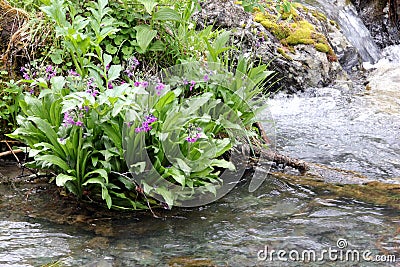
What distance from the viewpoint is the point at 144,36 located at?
15.3 feet

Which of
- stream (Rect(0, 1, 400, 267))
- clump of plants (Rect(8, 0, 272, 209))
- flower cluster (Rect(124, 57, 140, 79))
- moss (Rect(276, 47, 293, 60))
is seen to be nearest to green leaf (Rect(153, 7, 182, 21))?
flower cluster (Rect(124, 57, 140, 79))

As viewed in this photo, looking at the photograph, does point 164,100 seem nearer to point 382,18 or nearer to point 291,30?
point 291,30

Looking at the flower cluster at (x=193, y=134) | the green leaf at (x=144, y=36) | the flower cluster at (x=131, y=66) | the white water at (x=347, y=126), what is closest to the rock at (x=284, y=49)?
the white water at (x=347, y=126)

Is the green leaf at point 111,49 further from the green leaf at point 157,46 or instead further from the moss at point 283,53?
the moss at point 283,53

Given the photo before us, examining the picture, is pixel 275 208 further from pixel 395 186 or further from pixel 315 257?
pixel 395 186

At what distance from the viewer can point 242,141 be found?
186 inches

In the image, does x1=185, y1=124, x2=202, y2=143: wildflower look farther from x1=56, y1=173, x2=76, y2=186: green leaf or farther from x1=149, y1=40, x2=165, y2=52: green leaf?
x1=149, y1=40, x2=165, y2=52: green leaf

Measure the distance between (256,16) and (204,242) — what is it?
22.7 feet

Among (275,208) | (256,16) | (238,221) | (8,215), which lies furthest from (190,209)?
(256,16)

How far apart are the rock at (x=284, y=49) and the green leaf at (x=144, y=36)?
3652mm

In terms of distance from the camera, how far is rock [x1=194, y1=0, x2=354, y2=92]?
855 cm

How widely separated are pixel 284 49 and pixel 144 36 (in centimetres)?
492

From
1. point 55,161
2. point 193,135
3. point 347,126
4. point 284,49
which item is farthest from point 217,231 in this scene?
point 284,49

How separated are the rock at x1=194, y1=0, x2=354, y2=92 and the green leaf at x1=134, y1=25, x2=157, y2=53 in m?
3.65
